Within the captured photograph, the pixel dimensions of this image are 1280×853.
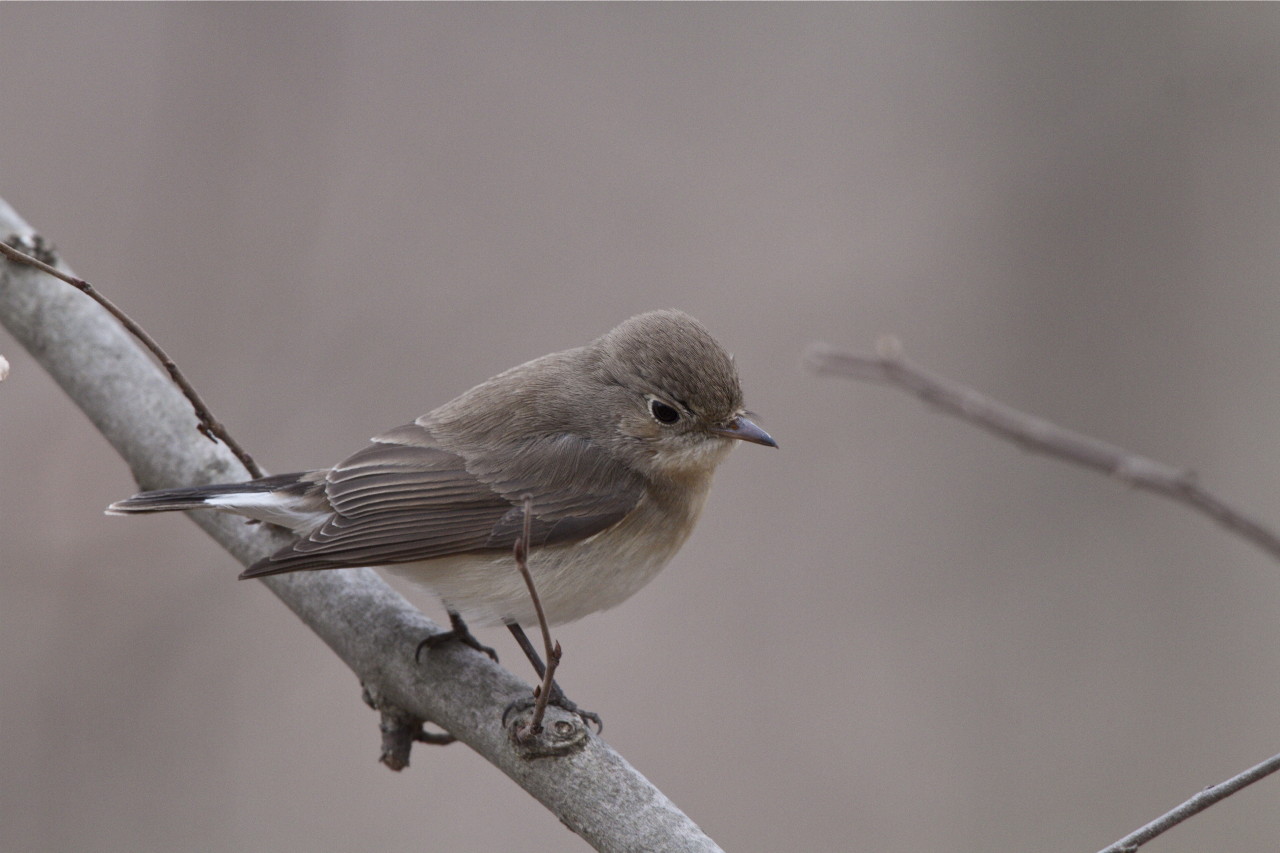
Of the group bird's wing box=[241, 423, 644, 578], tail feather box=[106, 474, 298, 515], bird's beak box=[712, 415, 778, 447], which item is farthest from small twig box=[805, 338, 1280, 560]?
tail feather box=[106, 474, 298, 515]

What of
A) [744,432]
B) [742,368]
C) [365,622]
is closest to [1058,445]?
[744,432]

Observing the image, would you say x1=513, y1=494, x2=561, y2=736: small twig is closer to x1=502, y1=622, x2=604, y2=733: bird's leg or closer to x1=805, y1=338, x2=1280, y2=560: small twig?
x1=502, y1=622, x2=604, y2=733: bird's leg

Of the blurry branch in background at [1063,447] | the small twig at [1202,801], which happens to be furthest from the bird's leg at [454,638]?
the small twig at [1202,801]

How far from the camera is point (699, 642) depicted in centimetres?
656

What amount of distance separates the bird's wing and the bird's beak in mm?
294

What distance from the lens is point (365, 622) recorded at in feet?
9.45

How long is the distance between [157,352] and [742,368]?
5.13 meters

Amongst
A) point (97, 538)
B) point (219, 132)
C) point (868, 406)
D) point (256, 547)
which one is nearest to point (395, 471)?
point (256, 547)

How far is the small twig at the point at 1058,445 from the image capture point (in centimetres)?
213

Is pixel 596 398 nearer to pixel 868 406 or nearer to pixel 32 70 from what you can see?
pixel 868 406

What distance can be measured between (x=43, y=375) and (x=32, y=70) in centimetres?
269

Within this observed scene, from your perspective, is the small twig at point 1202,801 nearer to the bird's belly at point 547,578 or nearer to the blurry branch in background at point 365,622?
the blurry branch in background at point 365,622

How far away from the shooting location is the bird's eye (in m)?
3.30

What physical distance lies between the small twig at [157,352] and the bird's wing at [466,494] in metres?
0.31
